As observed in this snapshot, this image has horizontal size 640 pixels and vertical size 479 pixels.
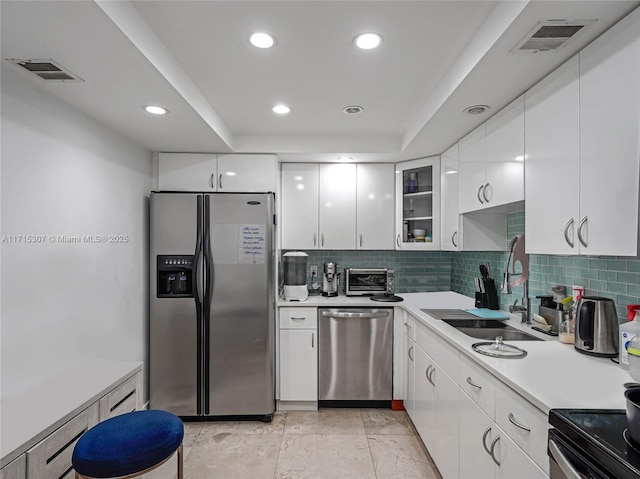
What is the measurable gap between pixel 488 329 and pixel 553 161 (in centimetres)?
107

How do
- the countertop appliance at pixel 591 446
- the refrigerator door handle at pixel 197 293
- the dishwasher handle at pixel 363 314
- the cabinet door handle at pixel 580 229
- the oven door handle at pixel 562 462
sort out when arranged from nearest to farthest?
1. the countertop appliance at pixel 591 446
2. the oven door handle at pixel 562 462
3. the cabinet door handle at pixel 580 229
4. the refrigerator door handle at pixel 197 293
5. the dishwasher handle at pixel 363 314

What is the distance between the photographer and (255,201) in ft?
10.0

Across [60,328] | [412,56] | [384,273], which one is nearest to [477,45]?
[412,56]

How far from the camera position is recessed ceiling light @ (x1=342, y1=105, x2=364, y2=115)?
100 inches

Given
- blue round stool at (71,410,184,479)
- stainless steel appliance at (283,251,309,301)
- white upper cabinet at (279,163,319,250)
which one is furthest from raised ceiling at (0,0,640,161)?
blue round stool at (71,410,184,479)

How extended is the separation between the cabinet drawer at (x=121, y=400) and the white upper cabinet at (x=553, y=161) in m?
2.22

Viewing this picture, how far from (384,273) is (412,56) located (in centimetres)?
217

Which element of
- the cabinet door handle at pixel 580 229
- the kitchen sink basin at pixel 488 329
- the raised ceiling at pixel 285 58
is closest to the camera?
the raised ceiling at pixel 285 58

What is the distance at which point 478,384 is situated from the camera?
168 cm

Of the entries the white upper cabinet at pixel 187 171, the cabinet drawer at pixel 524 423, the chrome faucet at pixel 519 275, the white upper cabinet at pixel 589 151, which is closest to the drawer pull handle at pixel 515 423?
the cabinet drawer at pixel 524 423

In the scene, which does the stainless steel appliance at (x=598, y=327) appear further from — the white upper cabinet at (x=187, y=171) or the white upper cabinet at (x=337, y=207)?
the white upper cabinet at (x=187, y=171)

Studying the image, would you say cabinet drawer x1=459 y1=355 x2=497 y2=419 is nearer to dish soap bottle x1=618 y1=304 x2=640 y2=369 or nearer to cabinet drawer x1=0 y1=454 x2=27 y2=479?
dish soap bottle x1=618 y1=304 x2=640 y2=369

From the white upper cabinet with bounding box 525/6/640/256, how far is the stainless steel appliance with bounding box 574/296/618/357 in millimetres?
298

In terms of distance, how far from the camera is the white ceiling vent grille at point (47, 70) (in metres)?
1.56
